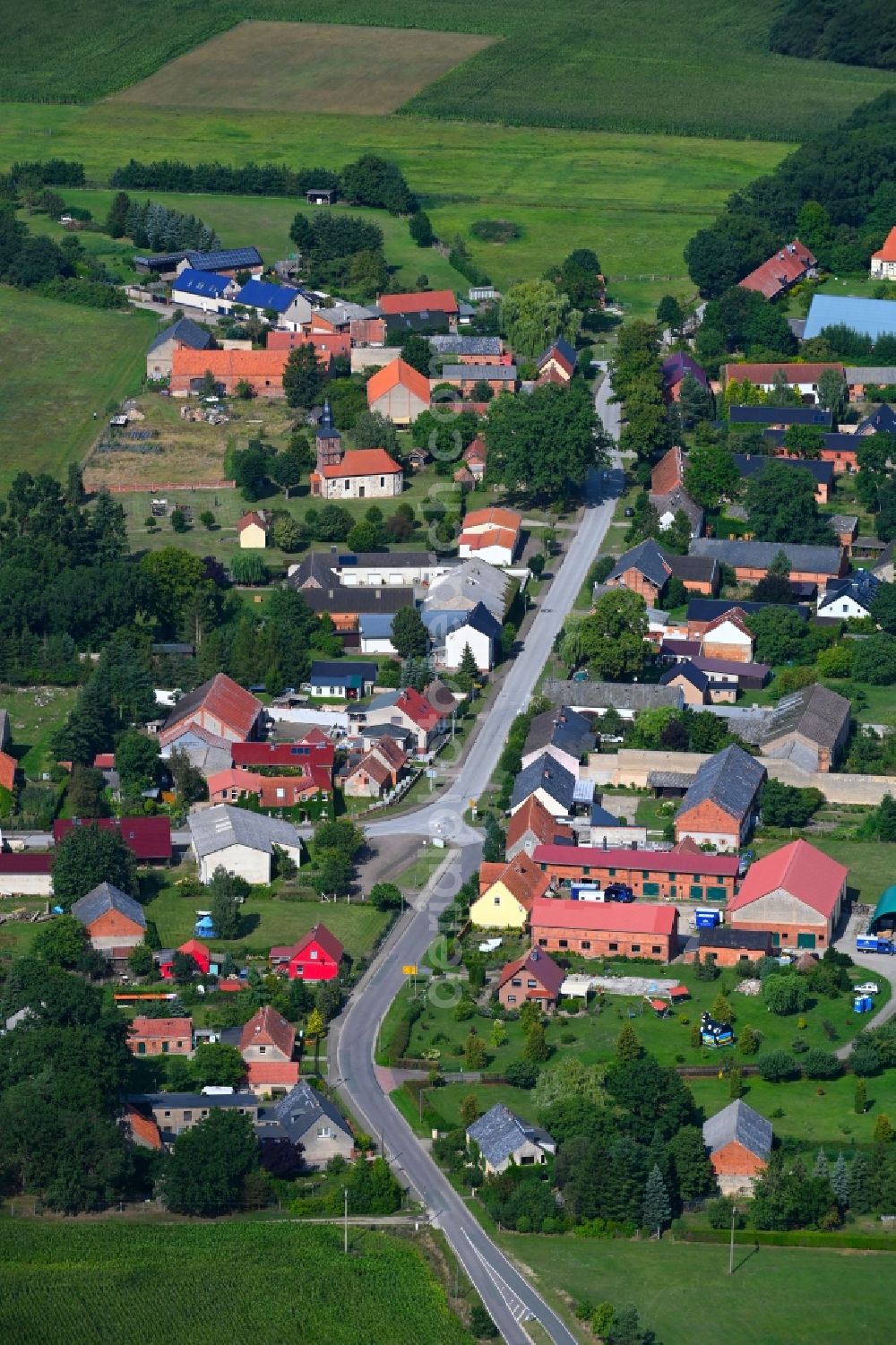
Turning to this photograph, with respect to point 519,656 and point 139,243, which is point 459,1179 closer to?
point 519,656

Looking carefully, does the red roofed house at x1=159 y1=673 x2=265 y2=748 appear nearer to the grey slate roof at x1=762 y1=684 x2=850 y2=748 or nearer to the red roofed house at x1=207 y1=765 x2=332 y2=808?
the red roofed house at x1=207 y1=765 x2=332 y2=808

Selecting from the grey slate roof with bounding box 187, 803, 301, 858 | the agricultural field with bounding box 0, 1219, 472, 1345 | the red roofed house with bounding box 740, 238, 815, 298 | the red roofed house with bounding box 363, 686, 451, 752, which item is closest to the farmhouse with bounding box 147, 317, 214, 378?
the red roofed house with bounding box 740, 238, 815, 298

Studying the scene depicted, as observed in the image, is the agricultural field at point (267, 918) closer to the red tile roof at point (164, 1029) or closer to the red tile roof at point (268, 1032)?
the red tile roof at point (164, 1029)

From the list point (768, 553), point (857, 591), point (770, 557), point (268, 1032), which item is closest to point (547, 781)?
point (268, 1032)

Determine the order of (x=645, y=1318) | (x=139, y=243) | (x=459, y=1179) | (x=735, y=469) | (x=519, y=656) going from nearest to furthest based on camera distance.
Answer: (x=645, y=1318) < (x=459, y=1179) < (x=519, y=656) < (x=735, y=469) < (x=139, y=243)

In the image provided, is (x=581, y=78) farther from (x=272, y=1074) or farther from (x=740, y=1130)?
(x=740, y=1130)

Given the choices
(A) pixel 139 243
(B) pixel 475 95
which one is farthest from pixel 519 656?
(B) pixel 475 95
